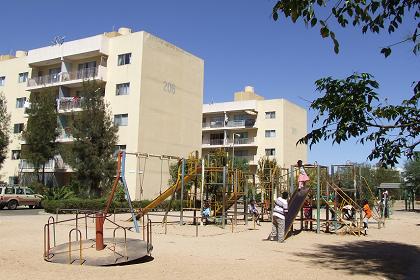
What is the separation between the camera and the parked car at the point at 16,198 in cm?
3544

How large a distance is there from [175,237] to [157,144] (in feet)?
89.7

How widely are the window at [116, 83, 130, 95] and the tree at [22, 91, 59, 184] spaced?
6.15 meters

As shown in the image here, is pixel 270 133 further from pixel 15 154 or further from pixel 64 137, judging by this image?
pixel 15 154

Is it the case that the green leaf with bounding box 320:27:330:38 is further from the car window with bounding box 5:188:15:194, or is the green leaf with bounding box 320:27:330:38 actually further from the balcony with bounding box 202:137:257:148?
the balcony with bounding box 202:137:257:148

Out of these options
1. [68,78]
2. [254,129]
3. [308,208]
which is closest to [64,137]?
[68,78]

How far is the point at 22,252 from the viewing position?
42.3 ft

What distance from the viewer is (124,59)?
44.4 metres

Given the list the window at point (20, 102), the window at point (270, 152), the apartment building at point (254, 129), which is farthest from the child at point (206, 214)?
the window at point (270, 152)

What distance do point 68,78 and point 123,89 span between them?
277 inches

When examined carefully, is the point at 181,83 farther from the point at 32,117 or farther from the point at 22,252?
the point at 22,252

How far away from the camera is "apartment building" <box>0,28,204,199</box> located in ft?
142

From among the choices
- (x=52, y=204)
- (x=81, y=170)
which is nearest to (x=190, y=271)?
(x=52, y=204)

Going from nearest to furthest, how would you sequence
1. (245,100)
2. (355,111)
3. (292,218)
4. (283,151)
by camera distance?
(355,111) < (292,218) < (283,151) < (245,100)

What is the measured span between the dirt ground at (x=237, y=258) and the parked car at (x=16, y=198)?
651 inches
